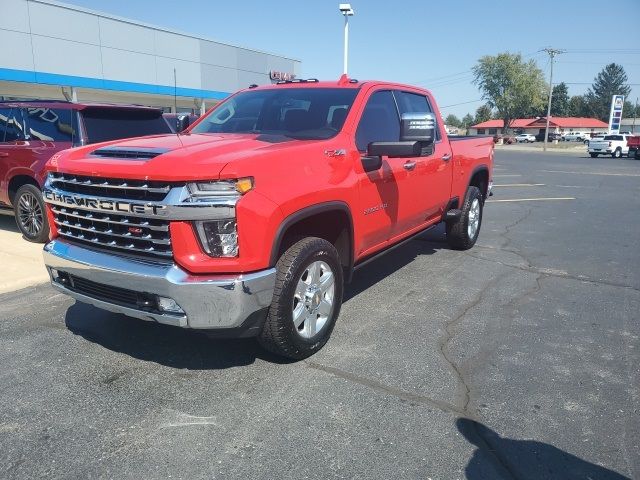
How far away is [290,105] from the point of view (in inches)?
180

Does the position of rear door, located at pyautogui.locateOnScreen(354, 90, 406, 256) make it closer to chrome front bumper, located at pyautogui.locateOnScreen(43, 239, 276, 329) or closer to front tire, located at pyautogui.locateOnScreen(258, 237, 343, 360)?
front tire, located at pyautogui.locateOnScreen(258, 237, 343, 360)

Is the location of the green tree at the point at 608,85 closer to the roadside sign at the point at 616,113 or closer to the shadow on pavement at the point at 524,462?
the roadside sign at the point at 616,113

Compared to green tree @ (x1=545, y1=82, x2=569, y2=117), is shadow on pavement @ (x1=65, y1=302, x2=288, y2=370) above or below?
below

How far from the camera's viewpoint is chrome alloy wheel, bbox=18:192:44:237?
688 cm

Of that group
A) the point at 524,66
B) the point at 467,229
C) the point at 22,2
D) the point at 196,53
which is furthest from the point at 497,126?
the point at 467,229

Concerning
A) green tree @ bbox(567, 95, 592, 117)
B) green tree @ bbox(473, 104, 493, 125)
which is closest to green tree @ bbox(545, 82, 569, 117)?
green tree @ bbox(567, 95, 592, 117)

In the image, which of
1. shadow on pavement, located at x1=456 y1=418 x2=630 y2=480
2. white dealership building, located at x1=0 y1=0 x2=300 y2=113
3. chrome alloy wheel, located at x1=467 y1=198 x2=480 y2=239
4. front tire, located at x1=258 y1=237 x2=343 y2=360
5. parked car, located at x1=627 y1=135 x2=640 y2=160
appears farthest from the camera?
parked car, located at x1=627 y1=135 x2=640 y2=160

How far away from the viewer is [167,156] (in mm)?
3109

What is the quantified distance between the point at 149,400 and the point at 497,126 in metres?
120

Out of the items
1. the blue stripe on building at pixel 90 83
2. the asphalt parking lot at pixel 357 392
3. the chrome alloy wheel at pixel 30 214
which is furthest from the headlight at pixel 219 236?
the blue stripe on building at pixel 90 83

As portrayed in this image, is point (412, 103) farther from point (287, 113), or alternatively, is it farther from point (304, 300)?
point (304, 300)

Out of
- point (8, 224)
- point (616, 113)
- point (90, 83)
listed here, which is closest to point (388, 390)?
point (8, 224)

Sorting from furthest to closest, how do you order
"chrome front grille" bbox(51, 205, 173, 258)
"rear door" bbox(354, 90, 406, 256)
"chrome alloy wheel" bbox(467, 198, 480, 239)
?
"chrome alloy wheel" bbox(467, 198, 480, 239) < "rear door" bbox(354, 90, 406, 256) < "chrome front grille" bbox(51, 205, 173, 258)

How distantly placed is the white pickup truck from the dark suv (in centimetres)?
3765
